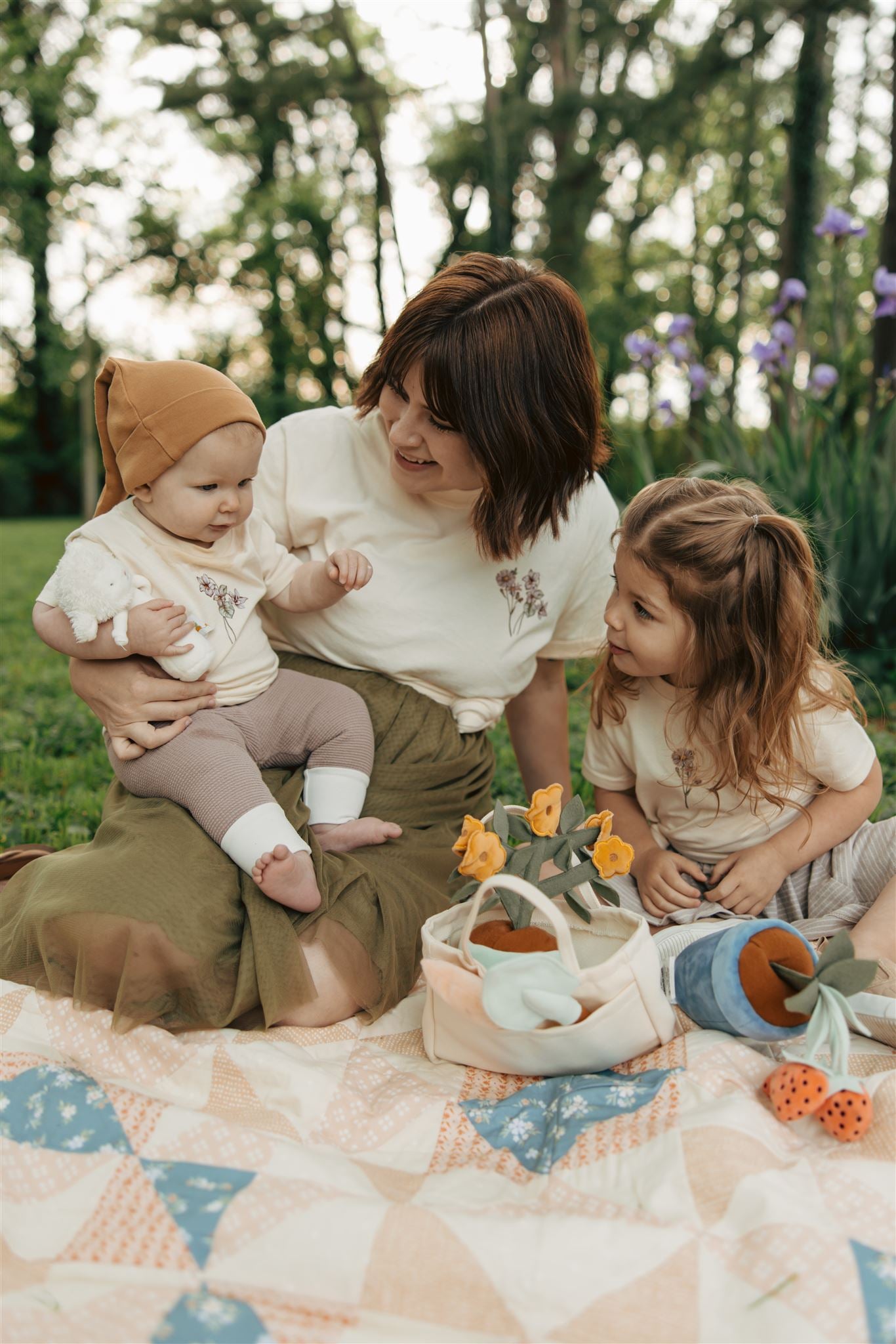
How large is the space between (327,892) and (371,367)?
3.49 ft

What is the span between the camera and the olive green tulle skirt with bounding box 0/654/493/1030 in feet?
5.37

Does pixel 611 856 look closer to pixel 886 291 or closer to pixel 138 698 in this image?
pixel 138 698

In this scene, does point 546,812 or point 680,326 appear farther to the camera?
point 680,326

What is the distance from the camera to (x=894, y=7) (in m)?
6.60

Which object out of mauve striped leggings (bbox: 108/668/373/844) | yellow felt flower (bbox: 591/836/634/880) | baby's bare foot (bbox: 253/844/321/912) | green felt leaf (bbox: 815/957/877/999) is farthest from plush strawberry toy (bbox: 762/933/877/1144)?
mauve striped leggings (bbox: 108/668/373/844)

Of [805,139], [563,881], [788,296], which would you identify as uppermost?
[805,139]

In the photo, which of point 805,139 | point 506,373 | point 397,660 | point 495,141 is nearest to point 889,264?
point 805,139

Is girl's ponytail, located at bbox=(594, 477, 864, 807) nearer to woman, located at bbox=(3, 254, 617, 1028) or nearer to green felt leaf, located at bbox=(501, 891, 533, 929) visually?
woman, located at bbox=(3, 254, 617, 1028)

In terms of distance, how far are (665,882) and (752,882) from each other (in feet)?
0.55

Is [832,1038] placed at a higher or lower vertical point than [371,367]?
lower

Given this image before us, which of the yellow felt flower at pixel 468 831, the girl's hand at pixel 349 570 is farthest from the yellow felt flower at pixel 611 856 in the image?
the girl's hand at pixel 349 570

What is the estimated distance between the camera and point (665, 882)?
2.04 meters

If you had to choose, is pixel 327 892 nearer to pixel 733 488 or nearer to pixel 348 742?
→ pixel 348 742

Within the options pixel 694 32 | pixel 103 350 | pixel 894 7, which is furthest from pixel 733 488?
pixel 103 350
